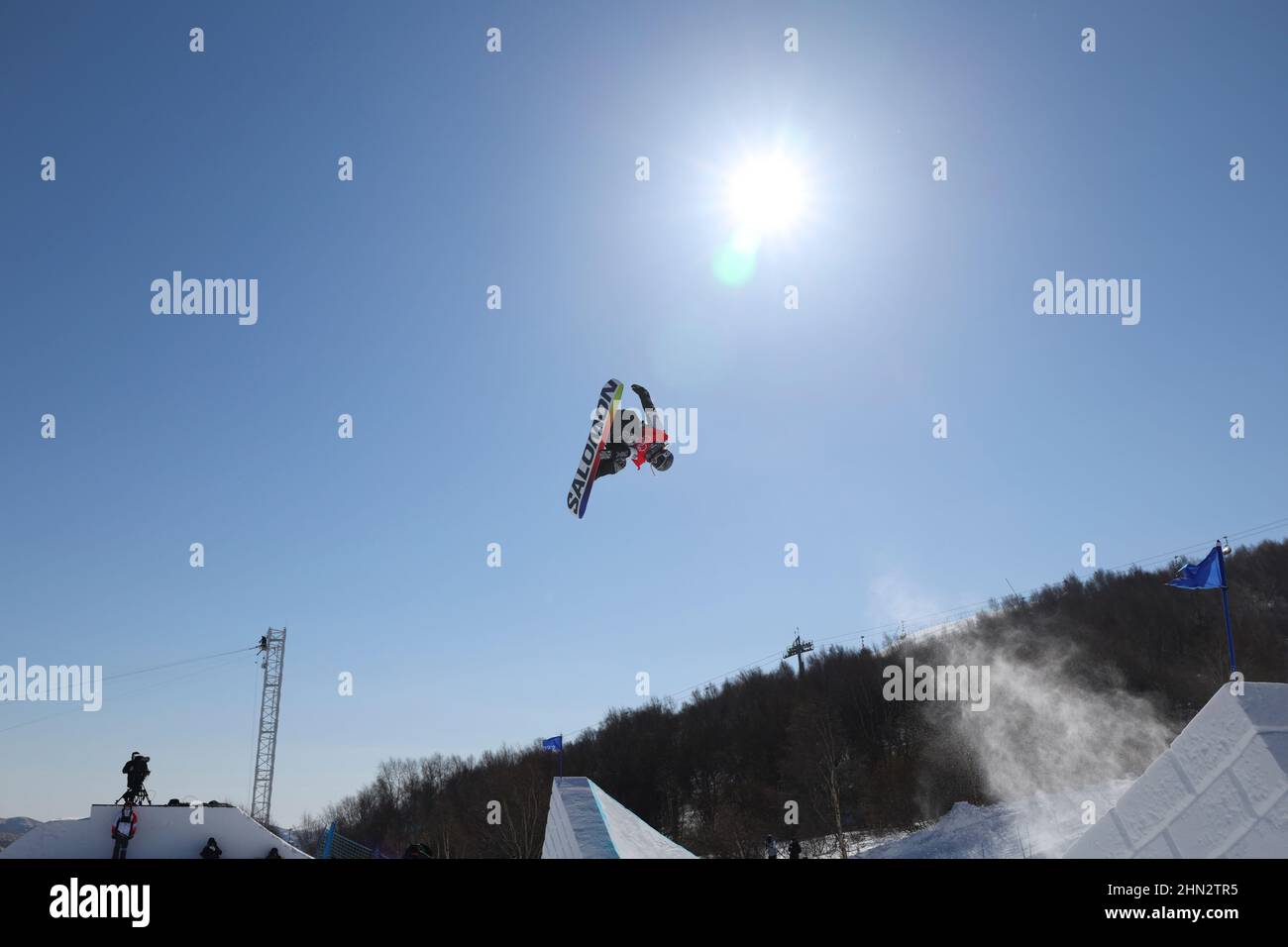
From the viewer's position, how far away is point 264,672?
6425 centimetres

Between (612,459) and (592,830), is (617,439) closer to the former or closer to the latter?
(612,459)

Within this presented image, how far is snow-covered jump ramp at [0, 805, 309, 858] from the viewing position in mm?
19859

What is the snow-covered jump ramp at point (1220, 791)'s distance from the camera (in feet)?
30.6

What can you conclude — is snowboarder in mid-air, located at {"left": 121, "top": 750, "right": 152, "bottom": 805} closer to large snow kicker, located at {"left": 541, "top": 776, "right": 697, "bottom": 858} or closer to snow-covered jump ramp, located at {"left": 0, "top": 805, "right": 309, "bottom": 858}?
snow-covered jump ramp, located at {"left": 0, "top": 805, "right": 309, "bottom": 858}

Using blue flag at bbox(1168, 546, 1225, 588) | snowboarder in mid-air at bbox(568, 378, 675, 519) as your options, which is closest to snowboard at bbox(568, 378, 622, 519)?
snowboarder in mid-air at bbox(568, 378, 675, 519)

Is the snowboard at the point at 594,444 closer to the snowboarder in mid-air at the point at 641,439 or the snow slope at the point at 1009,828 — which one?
the snowboarder in mid-air at the point at 641,439

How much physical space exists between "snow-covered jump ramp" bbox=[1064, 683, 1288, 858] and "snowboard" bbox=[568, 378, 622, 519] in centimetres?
1220


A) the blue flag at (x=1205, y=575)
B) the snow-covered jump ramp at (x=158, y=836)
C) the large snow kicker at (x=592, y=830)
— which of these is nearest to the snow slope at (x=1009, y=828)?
the blue flag at (x=1205, y=575)

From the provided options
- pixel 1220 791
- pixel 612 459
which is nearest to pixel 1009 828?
pixel 612 459

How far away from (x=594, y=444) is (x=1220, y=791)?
520 inches

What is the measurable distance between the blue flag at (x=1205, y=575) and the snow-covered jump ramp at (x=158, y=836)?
74.5 feet

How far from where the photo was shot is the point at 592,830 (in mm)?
12805
